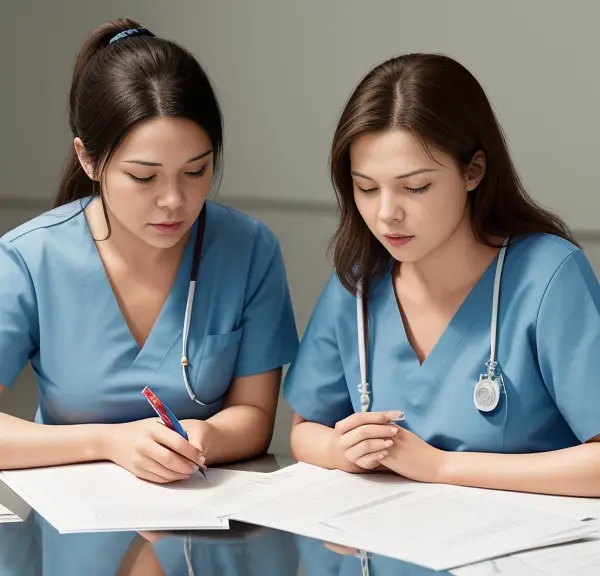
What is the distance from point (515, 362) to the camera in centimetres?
158

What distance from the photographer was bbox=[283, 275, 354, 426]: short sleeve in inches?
69.7

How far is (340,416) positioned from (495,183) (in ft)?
1.43

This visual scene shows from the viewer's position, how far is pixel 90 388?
1.80 meters

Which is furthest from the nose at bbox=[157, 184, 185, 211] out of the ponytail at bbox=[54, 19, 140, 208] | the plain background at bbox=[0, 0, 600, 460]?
the plain background at bbox=[0, 0, 600, 460]

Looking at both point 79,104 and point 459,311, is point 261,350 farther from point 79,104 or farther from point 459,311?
point 79,104

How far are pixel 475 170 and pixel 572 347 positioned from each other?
0.27m

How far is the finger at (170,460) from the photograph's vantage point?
161cm

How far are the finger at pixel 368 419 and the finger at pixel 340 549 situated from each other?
220 millimetres

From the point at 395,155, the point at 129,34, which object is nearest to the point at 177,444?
the point at 395,155

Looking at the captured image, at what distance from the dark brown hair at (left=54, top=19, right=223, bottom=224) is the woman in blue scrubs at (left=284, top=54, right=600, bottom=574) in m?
0.22

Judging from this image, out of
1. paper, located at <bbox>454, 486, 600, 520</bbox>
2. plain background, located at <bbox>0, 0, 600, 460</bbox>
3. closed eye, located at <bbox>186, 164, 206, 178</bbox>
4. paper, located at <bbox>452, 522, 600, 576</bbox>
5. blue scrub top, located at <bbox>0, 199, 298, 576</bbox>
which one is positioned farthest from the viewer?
plain background, located at <bbox>0, 0, 600, 460</bbox>

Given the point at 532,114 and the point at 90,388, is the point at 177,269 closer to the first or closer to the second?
the point at 90,388

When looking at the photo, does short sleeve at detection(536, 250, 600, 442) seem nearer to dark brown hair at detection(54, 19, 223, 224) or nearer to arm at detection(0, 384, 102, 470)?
dark brown hair at detection(54, 19, 223, 224)

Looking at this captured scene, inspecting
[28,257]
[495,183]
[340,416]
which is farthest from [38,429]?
[495,183]
